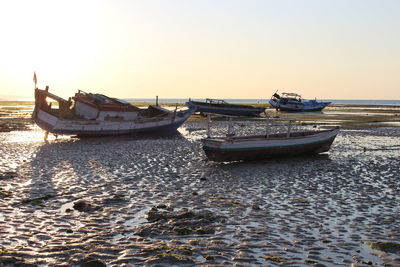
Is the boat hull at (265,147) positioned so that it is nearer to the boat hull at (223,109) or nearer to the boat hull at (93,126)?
the boat hull at (93,126)

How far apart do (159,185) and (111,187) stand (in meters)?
1.65

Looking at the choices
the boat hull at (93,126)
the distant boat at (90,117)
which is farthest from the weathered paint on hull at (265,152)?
the distant boat at (90,117)

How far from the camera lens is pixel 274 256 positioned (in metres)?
8.36

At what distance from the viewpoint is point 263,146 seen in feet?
73.2

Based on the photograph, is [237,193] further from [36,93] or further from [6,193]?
[36,93]

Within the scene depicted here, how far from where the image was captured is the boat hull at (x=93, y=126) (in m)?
32.8

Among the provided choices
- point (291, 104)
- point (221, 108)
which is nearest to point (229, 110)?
point (221, 108)

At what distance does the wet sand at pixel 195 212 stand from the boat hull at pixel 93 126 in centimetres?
1094

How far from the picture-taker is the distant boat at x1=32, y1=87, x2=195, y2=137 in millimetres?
33062

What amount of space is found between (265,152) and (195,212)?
11515mm

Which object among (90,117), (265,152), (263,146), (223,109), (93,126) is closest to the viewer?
(263,146)

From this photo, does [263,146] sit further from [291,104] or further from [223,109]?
[291,104]

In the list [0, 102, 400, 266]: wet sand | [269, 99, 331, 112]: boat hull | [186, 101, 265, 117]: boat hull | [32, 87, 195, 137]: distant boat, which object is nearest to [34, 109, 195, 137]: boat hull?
[32, 87, 195, 137]: distant boat

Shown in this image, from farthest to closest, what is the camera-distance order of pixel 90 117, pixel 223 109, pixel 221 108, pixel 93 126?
pixel 221 108 → pixel 223 109 → pixel 90 117 → pixel 93 126
